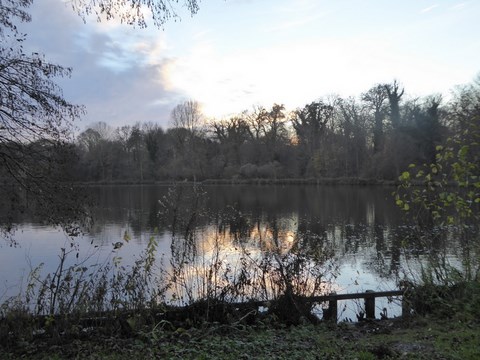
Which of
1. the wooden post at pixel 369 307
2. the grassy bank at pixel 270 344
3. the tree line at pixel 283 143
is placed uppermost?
the tree line at pixel 283 143

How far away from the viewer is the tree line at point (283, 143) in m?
50.4

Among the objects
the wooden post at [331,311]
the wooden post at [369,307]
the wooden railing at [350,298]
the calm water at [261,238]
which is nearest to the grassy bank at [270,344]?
the wooden railing at [350,298]

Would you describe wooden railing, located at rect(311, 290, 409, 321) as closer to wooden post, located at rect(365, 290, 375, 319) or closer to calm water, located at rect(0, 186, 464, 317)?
wooden post, located at rect(365, 290, 375, 319)

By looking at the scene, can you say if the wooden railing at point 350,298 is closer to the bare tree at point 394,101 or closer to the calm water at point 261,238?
the calm water at point 261,238

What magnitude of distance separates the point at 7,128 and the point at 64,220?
180 centimetres

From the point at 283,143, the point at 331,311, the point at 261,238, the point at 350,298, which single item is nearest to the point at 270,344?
the point at 331,311

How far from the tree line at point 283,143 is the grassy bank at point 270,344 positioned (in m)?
43.1

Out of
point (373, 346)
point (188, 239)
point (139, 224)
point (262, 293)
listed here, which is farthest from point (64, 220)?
point (139, 224)

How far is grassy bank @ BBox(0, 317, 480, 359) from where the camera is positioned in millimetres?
5238

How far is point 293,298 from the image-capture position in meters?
8.20

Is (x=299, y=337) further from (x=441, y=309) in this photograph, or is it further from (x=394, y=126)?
(x=394, y=126)

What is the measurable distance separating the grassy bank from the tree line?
141ft

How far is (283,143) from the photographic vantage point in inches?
3162

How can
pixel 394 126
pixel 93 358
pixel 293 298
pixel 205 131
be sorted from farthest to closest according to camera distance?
pixel 205 131
pixel 394 126
pixel 293 298
pixel 93 358
